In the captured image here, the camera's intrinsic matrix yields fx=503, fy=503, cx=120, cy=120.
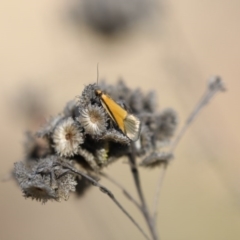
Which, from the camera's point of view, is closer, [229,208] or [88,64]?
[229,208]

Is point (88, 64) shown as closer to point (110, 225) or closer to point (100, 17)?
point (100, 17)

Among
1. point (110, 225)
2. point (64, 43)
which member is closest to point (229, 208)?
point (110, 225)

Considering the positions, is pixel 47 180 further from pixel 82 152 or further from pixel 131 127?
pixel 131 127

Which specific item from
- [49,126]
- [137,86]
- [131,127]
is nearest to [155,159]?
[131,127]

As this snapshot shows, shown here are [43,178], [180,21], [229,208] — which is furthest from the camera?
[180,21]

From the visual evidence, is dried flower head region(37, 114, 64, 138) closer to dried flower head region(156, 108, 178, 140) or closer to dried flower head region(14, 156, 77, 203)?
dried flower head region(14, 156, 77, 203)

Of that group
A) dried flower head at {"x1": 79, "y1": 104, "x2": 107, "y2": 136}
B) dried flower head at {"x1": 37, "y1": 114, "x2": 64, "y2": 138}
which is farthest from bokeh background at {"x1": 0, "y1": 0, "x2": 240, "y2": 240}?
dried flower head at {"x1": 79, "y1": 104, "x2": 107, "y2": 136}
